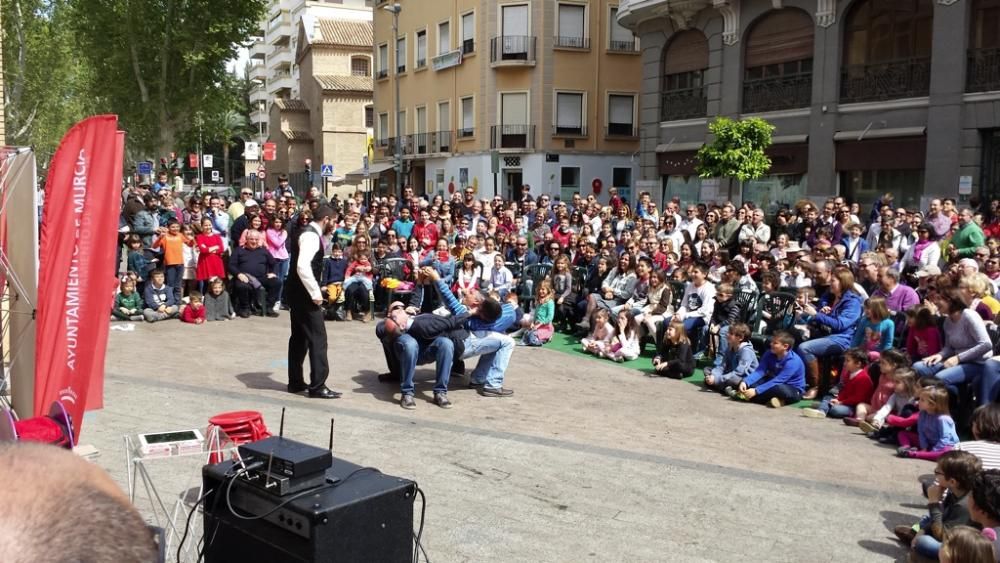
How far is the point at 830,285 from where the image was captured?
1088 cm

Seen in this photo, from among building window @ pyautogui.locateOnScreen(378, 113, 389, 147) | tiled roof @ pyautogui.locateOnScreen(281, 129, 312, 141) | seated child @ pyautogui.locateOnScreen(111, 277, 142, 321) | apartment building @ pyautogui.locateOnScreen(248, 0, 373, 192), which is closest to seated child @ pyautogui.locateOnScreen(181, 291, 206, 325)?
seated child @ pyautogui.locateOnScreen(111, 277, 142, 321)

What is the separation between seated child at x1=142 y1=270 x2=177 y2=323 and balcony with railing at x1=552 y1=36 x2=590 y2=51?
2593 cm

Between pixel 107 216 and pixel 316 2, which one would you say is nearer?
pixel 107 216

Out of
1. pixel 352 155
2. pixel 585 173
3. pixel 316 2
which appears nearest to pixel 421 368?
pixel 585 173

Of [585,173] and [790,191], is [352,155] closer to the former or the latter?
[585,173]

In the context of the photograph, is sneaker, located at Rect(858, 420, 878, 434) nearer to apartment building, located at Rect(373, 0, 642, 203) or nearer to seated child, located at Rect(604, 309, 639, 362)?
seated child, located at Rect(604, 309, 639, 362)

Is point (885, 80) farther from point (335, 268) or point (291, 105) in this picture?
point (291, 105)

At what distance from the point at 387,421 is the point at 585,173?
3048cm

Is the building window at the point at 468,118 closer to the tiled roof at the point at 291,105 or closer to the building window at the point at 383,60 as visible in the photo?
the building window at the point at 383,60

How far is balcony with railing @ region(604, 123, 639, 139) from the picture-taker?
38.1 metres

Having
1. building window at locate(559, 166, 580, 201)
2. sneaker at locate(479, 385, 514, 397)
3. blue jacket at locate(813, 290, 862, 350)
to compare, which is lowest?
sneaker at locate(479, 385, 514, 397)

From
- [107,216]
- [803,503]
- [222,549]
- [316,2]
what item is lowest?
[803,503]

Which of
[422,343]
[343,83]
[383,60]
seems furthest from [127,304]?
[343,83]

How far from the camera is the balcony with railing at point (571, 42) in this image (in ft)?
122
